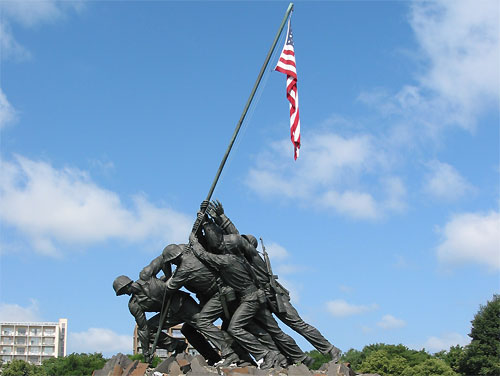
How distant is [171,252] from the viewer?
1619 cm

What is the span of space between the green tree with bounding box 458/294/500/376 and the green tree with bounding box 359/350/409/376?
5.30 metres

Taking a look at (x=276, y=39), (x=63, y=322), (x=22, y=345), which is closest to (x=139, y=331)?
(x=276, y=39)

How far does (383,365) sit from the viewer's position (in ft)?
151

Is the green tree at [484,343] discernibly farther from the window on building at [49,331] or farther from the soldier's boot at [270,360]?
the window on building at [49,331]

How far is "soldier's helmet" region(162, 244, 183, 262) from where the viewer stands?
16125 millimetres

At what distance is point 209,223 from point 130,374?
12.3 feet

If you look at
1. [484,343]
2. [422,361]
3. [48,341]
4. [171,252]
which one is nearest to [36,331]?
[48,341]

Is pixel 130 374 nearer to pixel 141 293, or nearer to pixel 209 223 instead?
pixel 141 293

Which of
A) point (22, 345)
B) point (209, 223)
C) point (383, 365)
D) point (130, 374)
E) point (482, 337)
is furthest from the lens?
point (22, 345)

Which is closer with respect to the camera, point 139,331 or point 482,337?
point 139,331

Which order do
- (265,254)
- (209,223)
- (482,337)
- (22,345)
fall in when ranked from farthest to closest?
(22,345)
(482,337)
(265,254)
(209,223)

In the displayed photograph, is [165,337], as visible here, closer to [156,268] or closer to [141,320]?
[141,320]

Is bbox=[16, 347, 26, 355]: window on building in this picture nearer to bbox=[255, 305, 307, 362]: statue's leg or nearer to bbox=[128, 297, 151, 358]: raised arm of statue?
bbox=[128, 297, 151, 358]: raised arm of statue

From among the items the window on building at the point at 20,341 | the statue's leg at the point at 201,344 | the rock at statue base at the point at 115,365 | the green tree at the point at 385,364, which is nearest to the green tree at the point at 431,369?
the green tree at the point at 385,364
